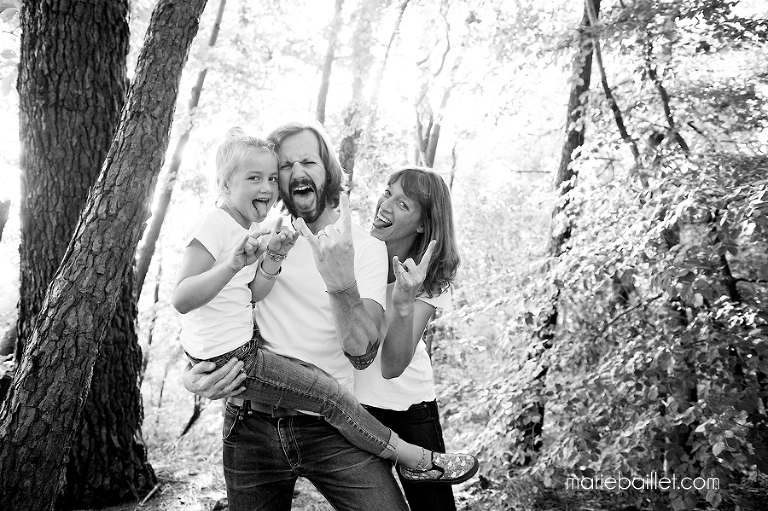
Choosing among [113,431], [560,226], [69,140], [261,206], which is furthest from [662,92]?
[113,431]

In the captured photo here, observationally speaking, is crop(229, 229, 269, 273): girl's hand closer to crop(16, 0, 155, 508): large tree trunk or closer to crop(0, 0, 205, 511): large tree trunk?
crop(0, 0, 205, 511): large tree trunk

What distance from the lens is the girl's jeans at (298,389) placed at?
5.46ft

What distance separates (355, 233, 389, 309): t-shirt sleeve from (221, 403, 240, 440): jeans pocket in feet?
1.73

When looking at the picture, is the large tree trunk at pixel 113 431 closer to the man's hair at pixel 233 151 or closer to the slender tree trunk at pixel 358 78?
the man's hair at pixel 233 151

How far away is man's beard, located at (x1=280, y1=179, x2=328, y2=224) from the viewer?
6.27 ft

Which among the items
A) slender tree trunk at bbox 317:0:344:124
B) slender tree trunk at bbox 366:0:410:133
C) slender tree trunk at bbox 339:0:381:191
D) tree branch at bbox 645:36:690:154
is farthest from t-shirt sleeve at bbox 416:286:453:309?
slender tree trunk at bbox 366:0:410:133

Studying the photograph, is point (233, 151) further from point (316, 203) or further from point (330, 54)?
point (330, 54)

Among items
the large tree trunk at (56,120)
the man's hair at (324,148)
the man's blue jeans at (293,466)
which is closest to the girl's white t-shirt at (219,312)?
the man's blue jeans at (293,466)

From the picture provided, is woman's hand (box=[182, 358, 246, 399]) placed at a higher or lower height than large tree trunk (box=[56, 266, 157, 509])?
higher

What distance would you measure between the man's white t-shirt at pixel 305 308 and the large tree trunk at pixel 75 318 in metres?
0.86

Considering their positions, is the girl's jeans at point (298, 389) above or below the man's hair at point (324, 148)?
below

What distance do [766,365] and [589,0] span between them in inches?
119

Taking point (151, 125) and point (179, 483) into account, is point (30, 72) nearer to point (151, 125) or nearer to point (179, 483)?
point (151, 125)

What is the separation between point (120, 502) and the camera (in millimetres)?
3422
